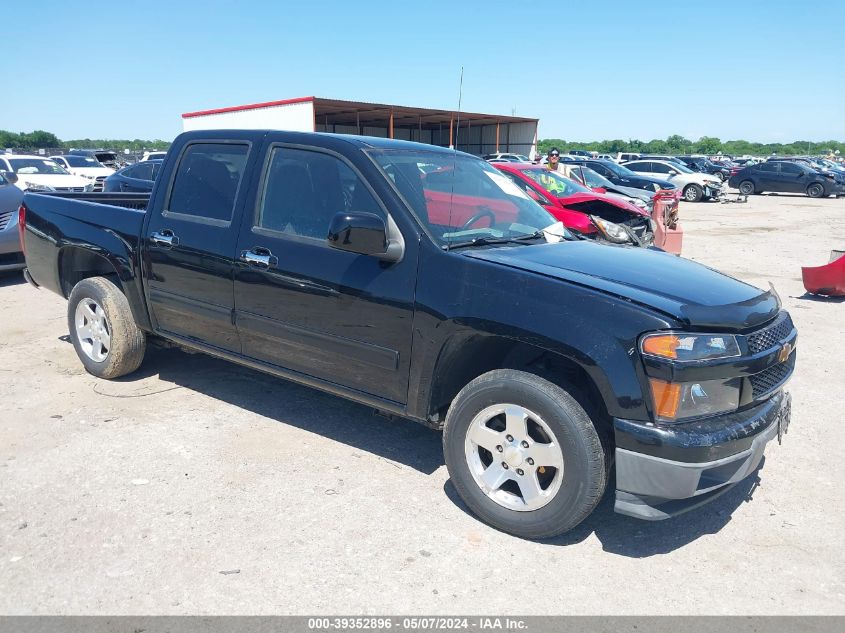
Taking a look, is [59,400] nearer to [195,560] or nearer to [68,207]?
[68,207]

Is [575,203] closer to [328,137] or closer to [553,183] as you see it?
[553,183]

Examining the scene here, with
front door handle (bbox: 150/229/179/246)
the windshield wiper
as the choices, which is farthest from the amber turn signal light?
front door handle (bbox: 150/229/179/246)

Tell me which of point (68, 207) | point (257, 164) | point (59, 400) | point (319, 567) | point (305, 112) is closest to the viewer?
point (319, 567)

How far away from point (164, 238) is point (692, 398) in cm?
338

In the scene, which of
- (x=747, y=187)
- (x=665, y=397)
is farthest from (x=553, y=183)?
(x=747, y=187)

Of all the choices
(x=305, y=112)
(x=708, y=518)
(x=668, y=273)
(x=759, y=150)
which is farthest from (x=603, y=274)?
(x=759, y=150)

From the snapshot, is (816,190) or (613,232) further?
(816,190)

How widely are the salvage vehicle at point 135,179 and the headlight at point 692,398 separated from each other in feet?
42.3

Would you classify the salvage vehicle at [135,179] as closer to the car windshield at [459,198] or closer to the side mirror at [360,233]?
the car windshield at [459,198]

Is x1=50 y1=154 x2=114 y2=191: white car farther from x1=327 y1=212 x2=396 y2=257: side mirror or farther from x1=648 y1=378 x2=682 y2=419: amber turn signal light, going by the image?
x1=648 y1=378 x2=682 y2=419: amber turn signal light

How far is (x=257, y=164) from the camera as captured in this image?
13.9 ft

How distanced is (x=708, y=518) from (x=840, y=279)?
21.0 ft

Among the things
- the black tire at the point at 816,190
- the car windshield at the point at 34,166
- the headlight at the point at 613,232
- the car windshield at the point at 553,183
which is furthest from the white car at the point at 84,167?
the black tire at the point at 816,190

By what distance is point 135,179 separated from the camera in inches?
564
